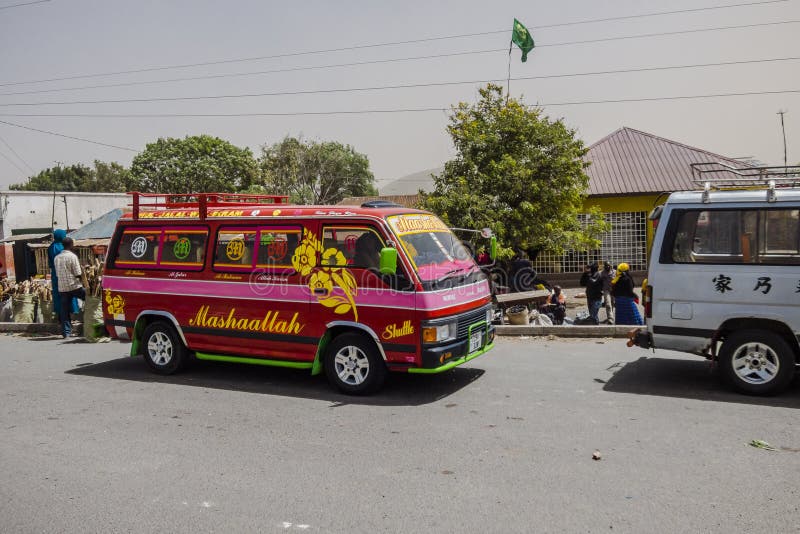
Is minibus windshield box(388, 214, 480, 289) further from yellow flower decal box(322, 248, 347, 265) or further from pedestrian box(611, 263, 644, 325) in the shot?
pedestrian box(611, 263, 644, 325)

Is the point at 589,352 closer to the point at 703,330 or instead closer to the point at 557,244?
the point at 703,330

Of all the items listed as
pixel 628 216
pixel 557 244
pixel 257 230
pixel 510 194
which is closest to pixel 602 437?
pixel 257 230

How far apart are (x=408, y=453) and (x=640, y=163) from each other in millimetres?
23902

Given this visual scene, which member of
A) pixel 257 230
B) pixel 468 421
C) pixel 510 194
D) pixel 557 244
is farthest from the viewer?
pixel 557 244

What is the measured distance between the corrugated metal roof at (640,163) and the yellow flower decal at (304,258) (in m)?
18.5

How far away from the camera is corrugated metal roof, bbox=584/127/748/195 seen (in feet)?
82.2

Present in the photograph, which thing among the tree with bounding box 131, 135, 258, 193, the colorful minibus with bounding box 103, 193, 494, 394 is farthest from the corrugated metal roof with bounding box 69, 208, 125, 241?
the tree with bounding box 131, 135, 258, 193

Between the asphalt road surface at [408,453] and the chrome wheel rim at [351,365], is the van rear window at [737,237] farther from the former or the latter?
the chrome wheel rim at [351,365]

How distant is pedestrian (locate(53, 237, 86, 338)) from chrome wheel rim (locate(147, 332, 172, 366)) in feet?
12.4

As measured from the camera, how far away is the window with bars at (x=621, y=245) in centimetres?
2491

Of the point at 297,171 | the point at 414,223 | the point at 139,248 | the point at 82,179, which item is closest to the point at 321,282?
the point at 414,223

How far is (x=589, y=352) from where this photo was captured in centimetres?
967

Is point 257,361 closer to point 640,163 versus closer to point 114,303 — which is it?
point 114,303

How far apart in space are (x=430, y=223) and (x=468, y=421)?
106 inches
